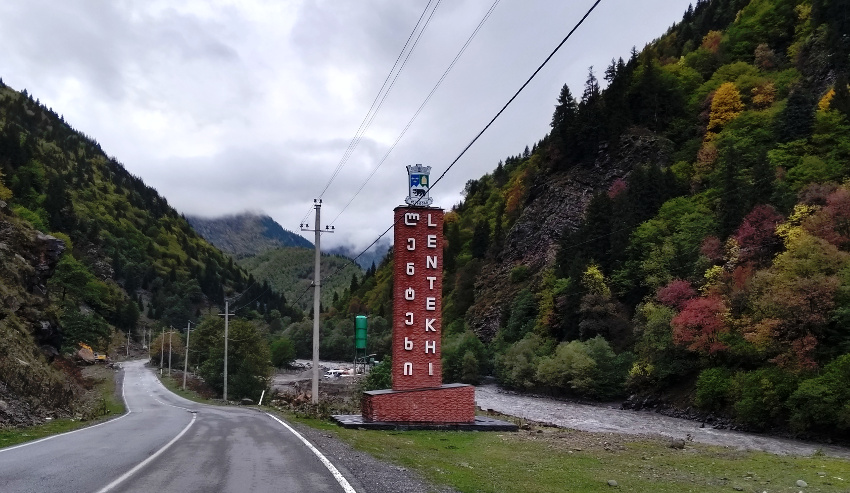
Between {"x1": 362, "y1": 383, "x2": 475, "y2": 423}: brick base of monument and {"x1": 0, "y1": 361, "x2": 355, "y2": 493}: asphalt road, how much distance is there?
6028 mm

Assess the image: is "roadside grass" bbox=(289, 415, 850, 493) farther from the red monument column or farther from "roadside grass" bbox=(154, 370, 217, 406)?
"roadside grass" bbox=(154, 370, 217, 406)

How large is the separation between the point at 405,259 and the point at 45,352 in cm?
3299

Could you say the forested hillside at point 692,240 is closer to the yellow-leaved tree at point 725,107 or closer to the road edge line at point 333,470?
the yellow-leaved tree at point 725,107

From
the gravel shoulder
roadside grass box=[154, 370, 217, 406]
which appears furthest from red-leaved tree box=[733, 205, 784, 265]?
roadside grass box=[154, 370, 217, 406]

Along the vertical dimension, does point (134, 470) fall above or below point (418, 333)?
below

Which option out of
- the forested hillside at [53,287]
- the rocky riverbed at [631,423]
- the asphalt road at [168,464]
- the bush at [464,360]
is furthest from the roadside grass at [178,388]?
the asphalt road at [168,464]

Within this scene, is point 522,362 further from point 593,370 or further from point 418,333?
point 418,333

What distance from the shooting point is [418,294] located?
28609 millimetres

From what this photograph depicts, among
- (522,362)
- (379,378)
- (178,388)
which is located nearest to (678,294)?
(522,362)

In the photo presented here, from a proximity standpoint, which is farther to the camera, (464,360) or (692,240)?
(464,360)

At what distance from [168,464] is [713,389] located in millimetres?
42673

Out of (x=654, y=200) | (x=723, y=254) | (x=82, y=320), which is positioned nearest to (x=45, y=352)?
(x=82, y=320)

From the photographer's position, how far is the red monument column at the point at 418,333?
26.9 meters

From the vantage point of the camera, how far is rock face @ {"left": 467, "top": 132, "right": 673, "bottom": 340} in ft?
330
